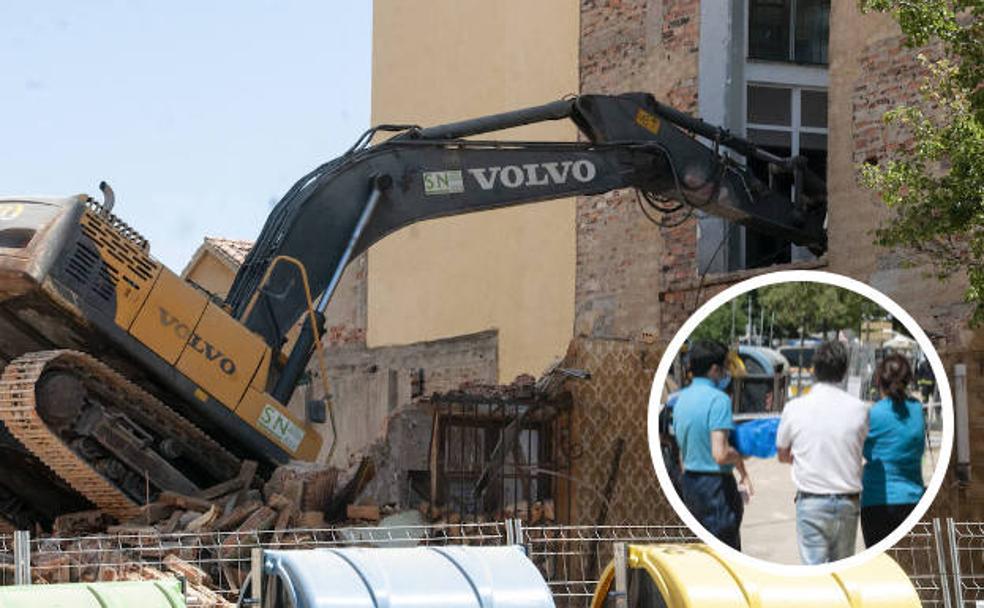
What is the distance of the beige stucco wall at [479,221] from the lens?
25656mm

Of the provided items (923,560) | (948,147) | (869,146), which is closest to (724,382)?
(948,147)

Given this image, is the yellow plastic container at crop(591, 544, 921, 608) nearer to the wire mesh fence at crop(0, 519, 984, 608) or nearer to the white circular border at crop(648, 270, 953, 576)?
the wire mesh fence at crop(0, 519, 984, 608)

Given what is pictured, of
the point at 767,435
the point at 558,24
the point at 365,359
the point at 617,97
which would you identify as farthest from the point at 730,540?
the point at 365,359

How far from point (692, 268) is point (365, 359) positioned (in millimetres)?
9513

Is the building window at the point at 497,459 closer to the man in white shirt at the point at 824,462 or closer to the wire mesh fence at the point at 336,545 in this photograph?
the wire mesh fence at the point at 336,545

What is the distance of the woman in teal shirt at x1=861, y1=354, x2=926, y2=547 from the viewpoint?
408cm

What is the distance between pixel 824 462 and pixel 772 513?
0.61 ft

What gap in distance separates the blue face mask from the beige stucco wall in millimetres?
20805

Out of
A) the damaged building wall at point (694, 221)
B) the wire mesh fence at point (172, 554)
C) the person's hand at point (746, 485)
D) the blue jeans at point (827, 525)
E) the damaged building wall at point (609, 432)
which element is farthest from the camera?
the damaged building wall at point (694, 221)

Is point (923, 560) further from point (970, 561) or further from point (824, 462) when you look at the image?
point (824, 462)

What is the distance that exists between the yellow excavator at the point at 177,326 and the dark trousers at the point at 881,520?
11002mm

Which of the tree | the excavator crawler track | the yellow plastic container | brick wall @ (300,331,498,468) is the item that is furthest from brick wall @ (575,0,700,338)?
the yellow plastic container

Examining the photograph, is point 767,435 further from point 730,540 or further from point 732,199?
point 732,199

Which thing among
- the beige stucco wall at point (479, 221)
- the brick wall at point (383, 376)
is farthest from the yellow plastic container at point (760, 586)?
the brick wall at point (383, 376)
